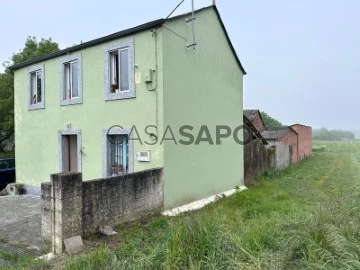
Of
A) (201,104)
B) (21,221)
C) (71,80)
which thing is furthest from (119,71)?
(21,221)

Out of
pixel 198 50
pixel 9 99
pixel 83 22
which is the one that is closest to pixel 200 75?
pixel 198 50

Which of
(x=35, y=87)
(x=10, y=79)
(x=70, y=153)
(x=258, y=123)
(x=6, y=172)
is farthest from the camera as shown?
(x=258, y=123)

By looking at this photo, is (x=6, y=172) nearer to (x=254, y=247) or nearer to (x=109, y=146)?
(x=109, y=146)

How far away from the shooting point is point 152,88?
27.9ft

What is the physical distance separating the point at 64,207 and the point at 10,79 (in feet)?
65.0

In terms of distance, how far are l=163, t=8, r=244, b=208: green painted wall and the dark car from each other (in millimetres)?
9716

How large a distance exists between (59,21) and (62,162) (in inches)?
382

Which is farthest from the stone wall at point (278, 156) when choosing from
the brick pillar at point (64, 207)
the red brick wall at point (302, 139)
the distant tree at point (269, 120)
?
the distant tree at point (269, 120)

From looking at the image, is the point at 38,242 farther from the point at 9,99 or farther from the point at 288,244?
the point at 9,99

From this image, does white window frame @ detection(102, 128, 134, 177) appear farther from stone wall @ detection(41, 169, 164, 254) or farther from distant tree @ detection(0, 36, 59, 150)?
distant tree @ detection(0, 36, 59, 150)

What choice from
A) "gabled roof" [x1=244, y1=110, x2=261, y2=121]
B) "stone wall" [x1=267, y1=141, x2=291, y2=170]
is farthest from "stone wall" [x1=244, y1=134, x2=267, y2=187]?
"gabled roof" [x1=244, y1=110, x2=261, y2=121]

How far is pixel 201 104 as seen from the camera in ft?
33.8

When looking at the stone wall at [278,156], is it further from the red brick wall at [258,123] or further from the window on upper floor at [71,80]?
the window on upper floor at [71,80]

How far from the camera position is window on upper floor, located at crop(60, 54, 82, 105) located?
10391 millimetres
